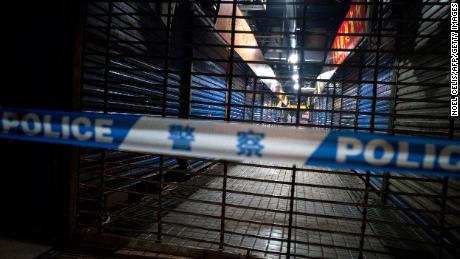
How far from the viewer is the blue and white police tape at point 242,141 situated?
2.89 m

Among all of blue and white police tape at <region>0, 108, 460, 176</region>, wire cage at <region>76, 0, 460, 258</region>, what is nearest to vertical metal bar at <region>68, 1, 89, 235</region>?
wire cage at <region>76, 0, 460, 258</region>

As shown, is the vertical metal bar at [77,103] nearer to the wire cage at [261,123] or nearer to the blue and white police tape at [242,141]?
the wire cage at [261,123]

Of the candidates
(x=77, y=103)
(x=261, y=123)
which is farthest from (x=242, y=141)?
(x=77, y=103)

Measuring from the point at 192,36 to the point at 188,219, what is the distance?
17.9ft

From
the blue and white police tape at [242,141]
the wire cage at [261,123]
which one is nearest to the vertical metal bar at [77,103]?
the wire cage at [261,123]

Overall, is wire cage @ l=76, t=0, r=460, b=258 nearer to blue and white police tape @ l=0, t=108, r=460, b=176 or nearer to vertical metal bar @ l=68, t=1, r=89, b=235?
vertical metal bar @ l=68, t=1, r=89, b=235

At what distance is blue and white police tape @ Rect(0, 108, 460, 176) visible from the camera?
2895 mm

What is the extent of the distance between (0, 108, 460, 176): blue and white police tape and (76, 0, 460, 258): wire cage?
3.08ft

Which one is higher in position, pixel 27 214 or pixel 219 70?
pixel 219 70

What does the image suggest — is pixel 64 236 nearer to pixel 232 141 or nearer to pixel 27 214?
pixel 27 214

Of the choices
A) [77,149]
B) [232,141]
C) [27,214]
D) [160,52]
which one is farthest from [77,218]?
[160,52]

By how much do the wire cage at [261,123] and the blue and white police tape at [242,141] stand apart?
94cm

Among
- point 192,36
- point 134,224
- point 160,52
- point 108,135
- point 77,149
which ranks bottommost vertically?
point 134,224

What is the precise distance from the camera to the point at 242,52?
28.2 ft
